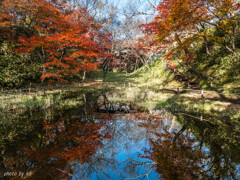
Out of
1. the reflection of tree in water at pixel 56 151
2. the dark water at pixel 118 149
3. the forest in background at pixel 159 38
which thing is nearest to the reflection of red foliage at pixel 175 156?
the dark water at pixel 118 149

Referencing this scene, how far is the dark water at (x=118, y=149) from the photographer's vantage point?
10.1ft

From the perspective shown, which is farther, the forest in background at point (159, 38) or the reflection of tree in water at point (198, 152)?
the forest in background at point (159, 38)

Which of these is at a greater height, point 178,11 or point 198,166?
point 178,11

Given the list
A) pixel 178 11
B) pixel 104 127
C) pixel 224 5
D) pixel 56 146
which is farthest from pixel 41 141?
pixel 224 5

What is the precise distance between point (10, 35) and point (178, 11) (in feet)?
50.1

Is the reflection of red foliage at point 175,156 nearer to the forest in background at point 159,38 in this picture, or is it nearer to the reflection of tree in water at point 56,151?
the reflection of tree in water at point 56,151

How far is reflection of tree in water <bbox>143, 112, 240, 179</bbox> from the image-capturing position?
121 inches

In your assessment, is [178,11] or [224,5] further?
[178,11]

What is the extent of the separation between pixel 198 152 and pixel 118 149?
98.2 inches

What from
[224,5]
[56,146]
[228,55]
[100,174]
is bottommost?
[100,174]

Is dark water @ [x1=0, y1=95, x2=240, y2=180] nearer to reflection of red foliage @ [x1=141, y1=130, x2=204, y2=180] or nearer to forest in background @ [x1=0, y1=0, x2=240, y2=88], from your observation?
reflection of red foliage @ [x1=141, y1=130, x2=204, y2=180]

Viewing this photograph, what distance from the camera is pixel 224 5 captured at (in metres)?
7.21

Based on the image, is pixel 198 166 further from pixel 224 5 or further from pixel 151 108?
pixel 224 5

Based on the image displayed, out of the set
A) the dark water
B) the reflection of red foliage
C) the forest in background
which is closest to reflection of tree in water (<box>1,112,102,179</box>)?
the dark water
